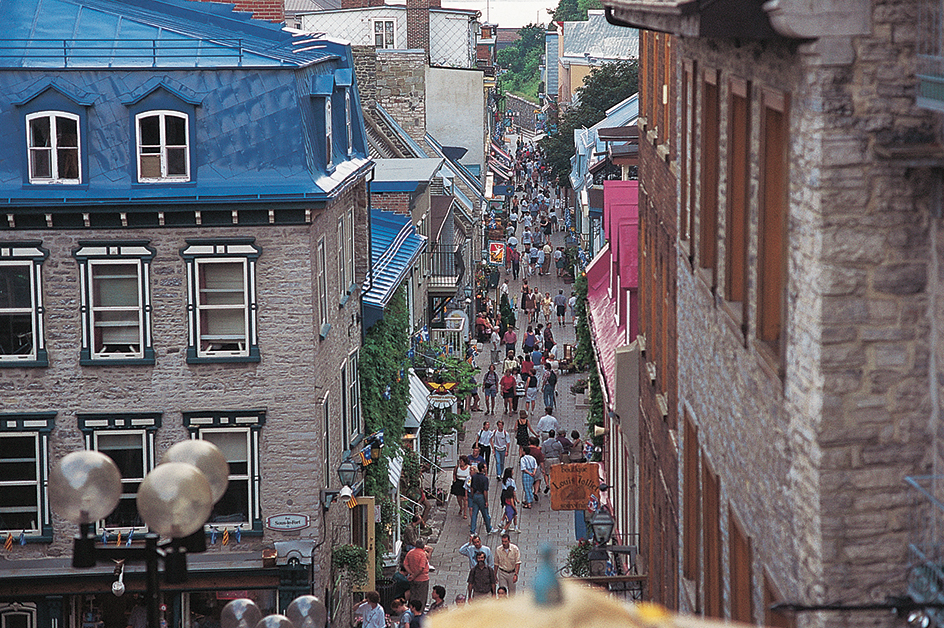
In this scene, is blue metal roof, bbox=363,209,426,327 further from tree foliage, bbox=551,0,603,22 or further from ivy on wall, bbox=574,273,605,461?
tree foliage, bbox=551,0,603,22

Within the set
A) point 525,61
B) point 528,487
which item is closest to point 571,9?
point 525,61

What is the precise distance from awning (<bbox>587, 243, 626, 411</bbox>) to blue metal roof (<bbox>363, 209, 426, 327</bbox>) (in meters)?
4.19

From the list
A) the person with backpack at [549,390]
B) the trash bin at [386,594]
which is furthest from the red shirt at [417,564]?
the person with backpack at [549,390]

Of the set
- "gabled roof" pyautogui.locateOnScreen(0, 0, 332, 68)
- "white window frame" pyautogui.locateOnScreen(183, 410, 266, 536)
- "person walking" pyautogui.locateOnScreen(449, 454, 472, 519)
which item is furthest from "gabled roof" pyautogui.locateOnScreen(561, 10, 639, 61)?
"white window frame" pyautogui.locateOnScreen(183, 410, 266, 536)

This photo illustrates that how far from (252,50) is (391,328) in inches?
319

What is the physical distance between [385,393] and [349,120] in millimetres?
5503

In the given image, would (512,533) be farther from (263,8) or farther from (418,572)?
(263,8)

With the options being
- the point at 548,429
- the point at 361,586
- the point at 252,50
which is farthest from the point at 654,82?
the point at 548,429

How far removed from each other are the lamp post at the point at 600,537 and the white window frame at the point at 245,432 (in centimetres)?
524

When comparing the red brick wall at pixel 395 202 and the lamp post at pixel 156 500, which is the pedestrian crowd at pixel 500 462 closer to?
the red brick wall at pixel 395 202

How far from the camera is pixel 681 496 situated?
1326 cm

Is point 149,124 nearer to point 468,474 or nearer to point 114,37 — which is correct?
point 114,37

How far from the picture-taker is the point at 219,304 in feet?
65.5

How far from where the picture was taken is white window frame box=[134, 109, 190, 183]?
1944cm
